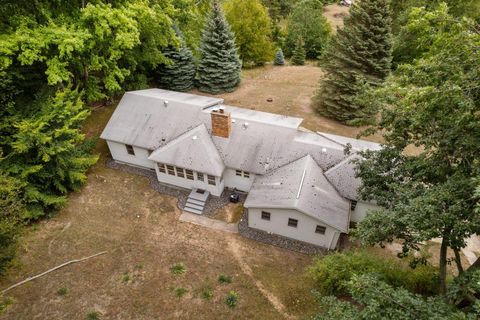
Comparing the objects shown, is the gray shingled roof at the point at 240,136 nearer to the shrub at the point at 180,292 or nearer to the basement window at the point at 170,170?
the basement window at the point at 170,170

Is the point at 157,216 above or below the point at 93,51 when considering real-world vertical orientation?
below

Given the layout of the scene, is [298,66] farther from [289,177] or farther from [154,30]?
[289,177]

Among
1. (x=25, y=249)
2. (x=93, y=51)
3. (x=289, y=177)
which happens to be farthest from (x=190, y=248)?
(x=93, y=51)

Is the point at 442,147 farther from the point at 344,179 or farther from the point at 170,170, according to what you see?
the point at 170,170

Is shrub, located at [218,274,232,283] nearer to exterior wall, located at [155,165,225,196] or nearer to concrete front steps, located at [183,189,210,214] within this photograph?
concrete front steps, located at [183,189,210,214]

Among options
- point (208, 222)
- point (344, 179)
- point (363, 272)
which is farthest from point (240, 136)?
point (363, 272)

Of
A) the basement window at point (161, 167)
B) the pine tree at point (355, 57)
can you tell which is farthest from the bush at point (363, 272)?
the pine tree at point (355, 57)

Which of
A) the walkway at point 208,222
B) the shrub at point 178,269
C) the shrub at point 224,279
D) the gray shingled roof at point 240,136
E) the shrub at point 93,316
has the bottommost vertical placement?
the walkway at point 208,222

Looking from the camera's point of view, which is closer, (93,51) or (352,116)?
(93,51)
